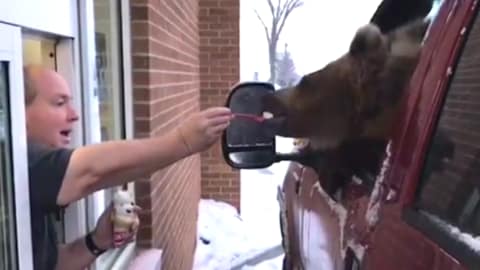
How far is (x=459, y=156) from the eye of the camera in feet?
5.23

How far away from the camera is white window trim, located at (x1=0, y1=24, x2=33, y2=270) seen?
5.96 ft

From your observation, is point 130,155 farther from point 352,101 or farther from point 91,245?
point 352,101

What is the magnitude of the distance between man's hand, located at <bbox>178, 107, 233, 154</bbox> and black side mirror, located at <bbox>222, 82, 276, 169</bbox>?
317 millimetres

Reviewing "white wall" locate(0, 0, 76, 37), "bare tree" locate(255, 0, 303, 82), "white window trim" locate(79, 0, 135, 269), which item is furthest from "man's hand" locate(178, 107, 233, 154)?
"bare tree" locate(255, 0, 303, 82)

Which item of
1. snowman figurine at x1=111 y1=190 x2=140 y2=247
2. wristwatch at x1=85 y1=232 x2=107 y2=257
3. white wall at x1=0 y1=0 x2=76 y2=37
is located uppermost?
white wall at x1=0 y1=0 x2=76 y2=37

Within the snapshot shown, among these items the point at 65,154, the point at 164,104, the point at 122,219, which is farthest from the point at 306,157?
the point at 164,104

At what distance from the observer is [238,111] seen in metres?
2.68

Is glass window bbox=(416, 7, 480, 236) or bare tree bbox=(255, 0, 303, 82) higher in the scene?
bare tree bbox=(255, 0, 303, 82)

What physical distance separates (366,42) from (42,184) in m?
1.09

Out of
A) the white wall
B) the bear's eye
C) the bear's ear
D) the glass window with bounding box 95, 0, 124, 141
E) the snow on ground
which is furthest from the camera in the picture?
the snow on ground

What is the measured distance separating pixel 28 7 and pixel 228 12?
761cm

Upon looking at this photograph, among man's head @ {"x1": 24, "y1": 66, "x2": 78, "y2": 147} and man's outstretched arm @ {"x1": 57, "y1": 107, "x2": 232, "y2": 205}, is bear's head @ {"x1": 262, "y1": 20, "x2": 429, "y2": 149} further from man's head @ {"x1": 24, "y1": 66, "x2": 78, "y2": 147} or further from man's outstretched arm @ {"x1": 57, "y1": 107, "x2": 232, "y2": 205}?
man's head @ {"x1": 24, "y1": 66, "x2": 78, "y2": 147}

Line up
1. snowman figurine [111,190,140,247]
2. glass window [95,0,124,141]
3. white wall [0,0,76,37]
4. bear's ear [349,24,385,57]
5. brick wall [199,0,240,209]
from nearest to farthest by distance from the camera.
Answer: white wall [0,0,76,37] → bear's ear [349,24,385,57] → snowman figurine [111,190,140,247] → glass window [95,0,124,141] → brick wall [199,0,240,209]

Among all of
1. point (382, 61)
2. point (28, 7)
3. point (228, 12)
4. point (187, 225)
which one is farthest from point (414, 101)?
point (228, 12)
